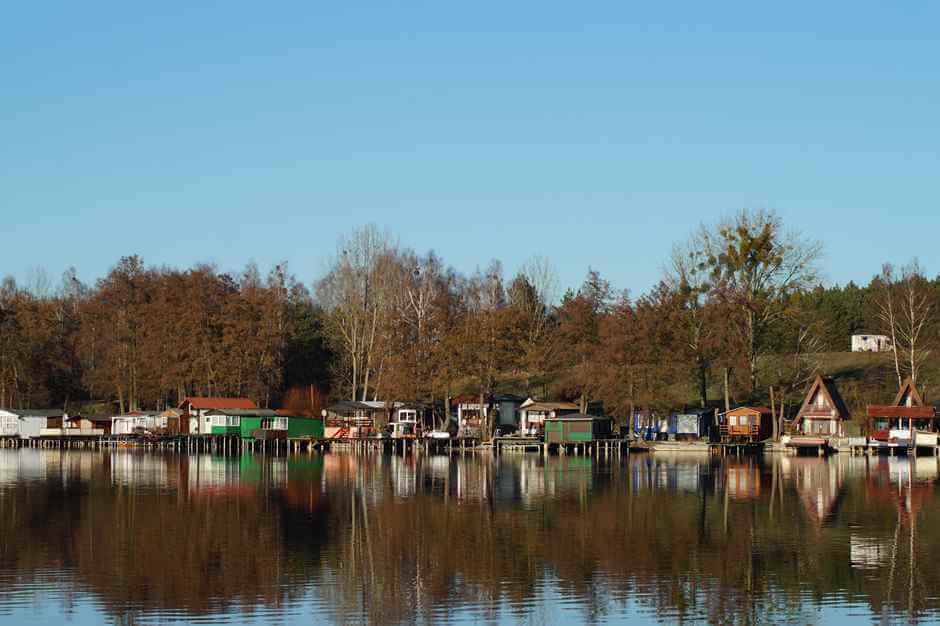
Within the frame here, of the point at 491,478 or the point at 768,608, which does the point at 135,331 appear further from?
the point at 768,608

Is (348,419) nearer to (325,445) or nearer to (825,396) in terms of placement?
(325,445)

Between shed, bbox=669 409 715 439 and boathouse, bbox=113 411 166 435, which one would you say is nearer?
shed, bbox=669 409 715 439

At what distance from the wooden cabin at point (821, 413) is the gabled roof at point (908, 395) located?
14.8ft

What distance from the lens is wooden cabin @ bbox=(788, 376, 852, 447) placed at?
89.7 m

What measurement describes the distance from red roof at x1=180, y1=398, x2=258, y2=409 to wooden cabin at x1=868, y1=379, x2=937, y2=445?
2085 inches

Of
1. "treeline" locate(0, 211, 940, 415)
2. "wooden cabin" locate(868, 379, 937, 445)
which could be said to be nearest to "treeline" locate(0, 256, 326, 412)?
"treeline" locate(0, 211, 940, 415)

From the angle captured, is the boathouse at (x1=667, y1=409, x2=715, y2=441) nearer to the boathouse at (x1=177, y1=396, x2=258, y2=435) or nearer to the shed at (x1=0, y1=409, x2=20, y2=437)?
the boathouse at (x1=177, y1=396, x2=258, y2=435)

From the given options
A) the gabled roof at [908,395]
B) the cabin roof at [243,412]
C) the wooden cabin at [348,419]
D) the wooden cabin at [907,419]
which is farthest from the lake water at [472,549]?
the cabin roof at [243,412]

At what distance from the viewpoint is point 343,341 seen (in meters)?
118

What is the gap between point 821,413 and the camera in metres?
90.2

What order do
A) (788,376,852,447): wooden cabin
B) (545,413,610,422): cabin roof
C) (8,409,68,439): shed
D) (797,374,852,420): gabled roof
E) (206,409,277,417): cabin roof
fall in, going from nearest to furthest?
(797,374,852,420): gabled roof < (788,376,852,447): wooden cabin < (545,413,610,422): cabin roof < (206,409,277,417): cabin roof < (8,409,68,439): shed

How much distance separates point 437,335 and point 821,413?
32869mm

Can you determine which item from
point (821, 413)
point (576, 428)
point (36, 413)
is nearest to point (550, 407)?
point (576, 428)

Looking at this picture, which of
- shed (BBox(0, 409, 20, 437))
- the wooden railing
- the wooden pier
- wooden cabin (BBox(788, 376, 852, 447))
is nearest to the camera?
wooden cabin (BBox(788, 376, 852, 447))
